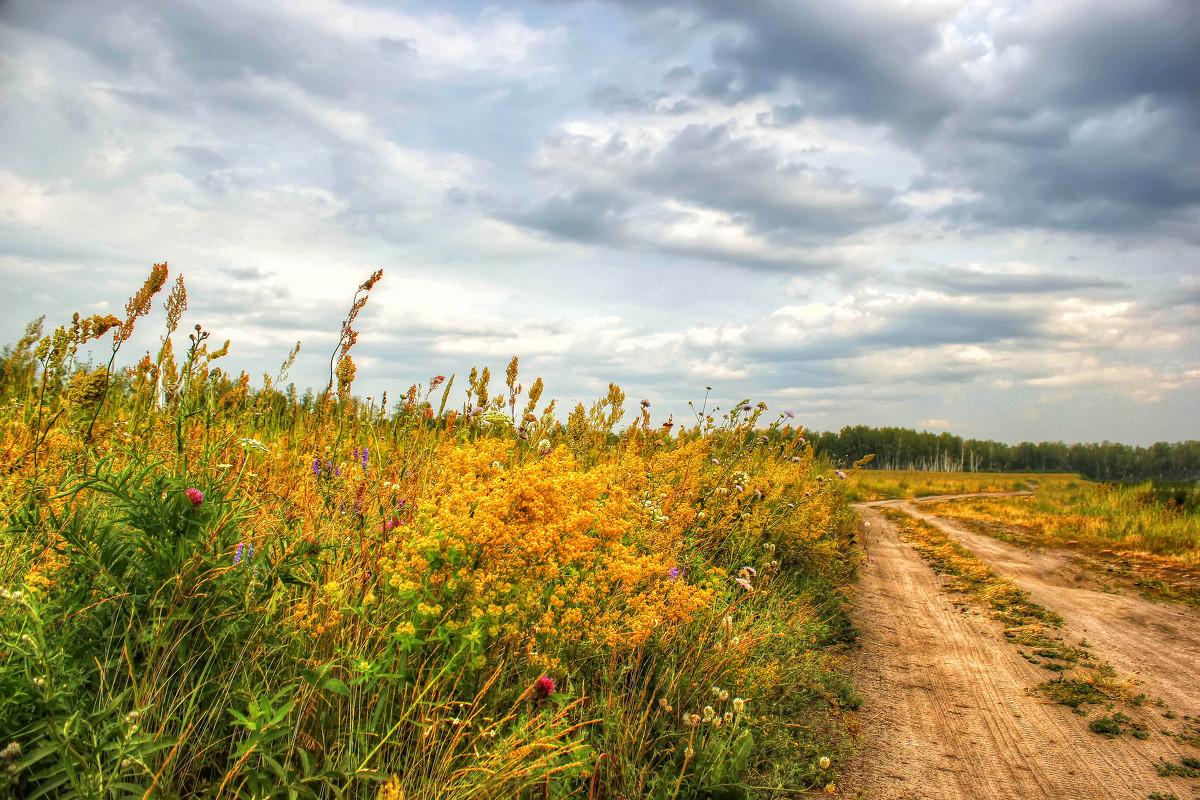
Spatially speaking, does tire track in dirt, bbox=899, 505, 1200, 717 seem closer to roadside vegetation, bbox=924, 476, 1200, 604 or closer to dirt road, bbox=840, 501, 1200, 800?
dirt road, bbox=840, 501, 1200, 800

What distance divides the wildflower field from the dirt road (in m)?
0.35

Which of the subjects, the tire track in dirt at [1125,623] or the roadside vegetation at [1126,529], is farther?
the roadside vegetation at [1126,529]

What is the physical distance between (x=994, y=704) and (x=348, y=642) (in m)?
4.02

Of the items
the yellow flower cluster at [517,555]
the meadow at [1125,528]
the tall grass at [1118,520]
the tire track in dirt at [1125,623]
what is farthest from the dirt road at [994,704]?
the tall grass at [1118,520]

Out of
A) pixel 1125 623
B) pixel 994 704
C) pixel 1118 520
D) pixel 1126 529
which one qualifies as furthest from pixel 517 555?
pixel 1118 520

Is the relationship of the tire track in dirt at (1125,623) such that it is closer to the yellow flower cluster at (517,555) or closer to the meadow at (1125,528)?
the meadow at (1125,528)

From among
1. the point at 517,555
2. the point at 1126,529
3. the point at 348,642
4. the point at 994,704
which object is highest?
the point at 517,555

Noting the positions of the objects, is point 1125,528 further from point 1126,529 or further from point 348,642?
point 348,642

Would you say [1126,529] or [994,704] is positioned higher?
[1126,529]

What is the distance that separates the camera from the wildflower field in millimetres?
2006

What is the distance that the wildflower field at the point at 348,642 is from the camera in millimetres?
2006

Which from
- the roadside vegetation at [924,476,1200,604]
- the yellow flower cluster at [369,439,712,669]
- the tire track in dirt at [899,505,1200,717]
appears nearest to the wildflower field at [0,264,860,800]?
the yellow flower cluster at [369,439,712,669]

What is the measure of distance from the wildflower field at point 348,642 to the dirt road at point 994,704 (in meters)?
0.35

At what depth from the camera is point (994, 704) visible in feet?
13.3
